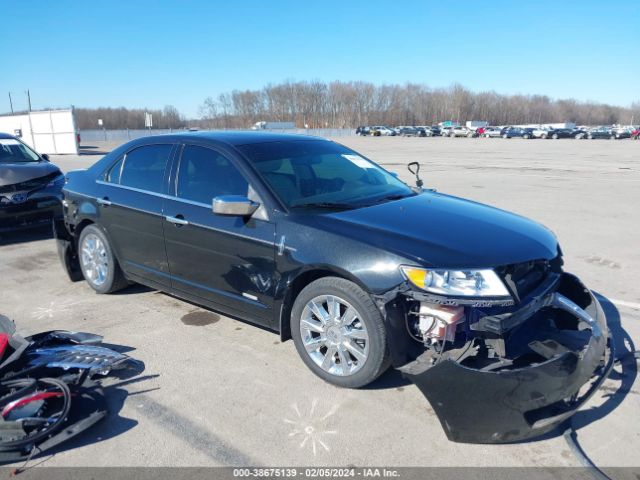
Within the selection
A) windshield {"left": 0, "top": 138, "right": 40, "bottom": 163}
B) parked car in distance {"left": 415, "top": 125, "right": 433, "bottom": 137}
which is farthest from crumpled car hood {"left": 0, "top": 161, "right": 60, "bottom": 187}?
parked car in distance {"left": 415, "top": 125, "right": 433, "bottom": 137}

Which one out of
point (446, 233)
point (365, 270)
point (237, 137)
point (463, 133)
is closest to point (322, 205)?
point (365, 270)

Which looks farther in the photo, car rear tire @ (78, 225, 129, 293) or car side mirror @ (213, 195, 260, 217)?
car rear tire @ (78, 225, 129, 293)

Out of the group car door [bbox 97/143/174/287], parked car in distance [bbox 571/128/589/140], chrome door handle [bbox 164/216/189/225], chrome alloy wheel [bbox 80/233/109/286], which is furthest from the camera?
parked car in distance [bbox 571/128/589/140]

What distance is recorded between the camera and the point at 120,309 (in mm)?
4840

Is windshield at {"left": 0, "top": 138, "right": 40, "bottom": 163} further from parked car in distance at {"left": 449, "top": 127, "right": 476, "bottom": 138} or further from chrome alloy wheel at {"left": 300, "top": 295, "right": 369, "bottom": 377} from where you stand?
parked car in distance at {"left": 449, "top": 127, "right": 476, "bottom": 138}

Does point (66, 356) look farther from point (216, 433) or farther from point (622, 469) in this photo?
→ point (622, 469)

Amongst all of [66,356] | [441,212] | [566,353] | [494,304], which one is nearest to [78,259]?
[66,356]

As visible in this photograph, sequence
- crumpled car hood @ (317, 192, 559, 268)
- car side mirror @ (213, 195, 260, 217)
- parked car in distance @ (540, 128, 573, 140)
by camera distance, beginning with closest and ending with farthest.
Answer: crumpled car hood @ (317, 192, 559, 268) < car side mirror @ (213, 195, 260, 217) < parked car in distance @ (540, 128, 573, 140)

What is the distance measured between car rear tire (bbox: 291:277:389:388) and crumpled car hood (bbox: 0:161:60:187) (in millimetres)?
6031

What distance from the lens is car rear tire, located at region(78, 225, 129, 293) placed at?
16.6 feet

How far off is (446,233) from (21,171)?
7.02 metres

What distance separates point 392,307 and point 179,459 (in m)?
1.45

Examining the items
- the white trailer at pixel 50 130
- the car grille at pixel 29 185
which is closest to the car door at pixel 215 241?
the car grille at pixel 29 185

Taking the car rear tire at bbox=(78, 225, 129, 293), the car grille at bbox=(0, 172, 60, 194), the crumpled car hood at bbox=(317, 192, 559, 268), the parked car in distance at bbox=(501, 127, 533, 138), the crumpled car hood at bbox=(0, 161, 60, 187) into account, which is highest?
the parked car in distance at bbox=(501, 127, 533, 138)
